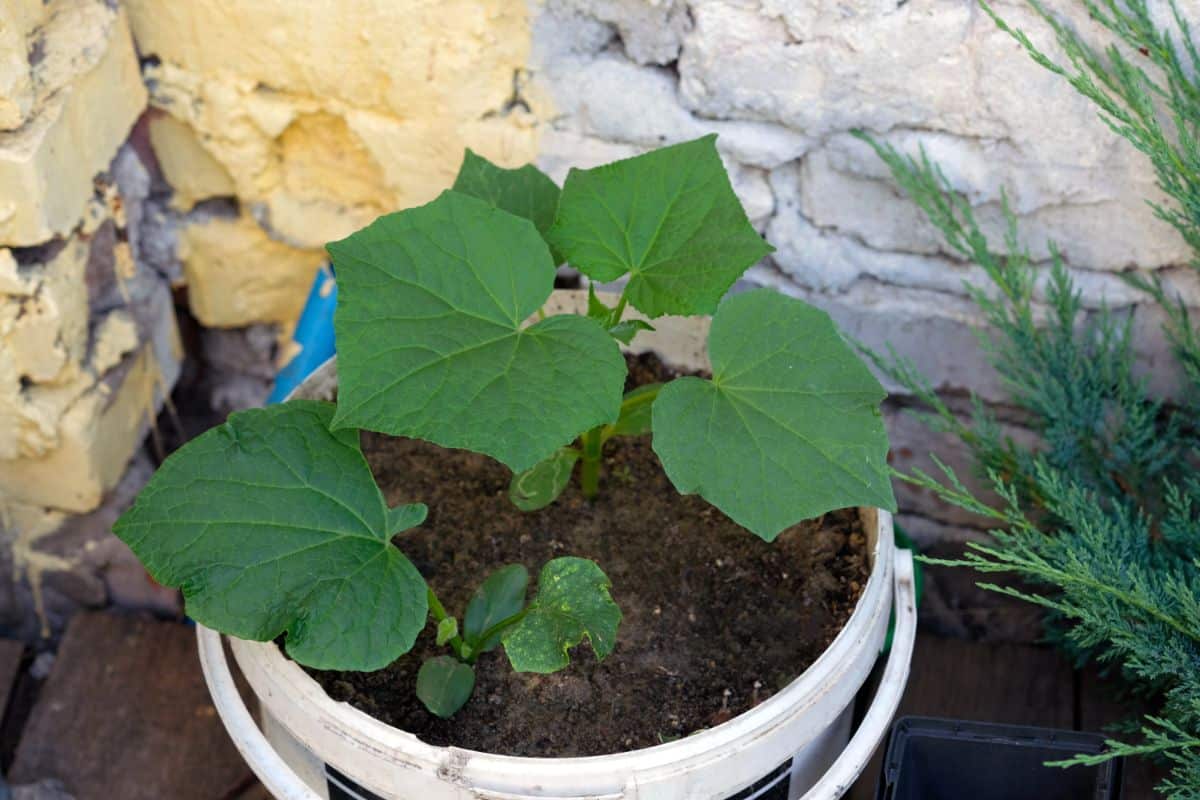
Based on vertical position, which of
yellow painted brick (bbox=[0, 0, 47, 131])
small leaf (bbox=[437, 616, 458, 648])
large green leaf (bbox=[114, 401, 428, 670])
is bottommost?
small leaf (bbox=[437, 616, 458, 648])

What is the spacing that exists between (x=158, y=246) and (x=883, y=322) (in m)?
1.03

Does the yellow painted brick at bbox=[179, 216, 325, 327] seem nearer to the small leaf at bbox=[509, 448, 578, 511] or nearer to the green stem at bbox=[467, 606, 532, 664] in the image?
the small leaf at bbox=[509, 448, 578, 511]

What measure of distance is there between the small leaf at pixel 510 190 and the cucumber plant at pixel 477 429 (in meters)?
0.12

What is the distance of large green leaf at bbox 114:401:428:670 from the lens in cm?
107

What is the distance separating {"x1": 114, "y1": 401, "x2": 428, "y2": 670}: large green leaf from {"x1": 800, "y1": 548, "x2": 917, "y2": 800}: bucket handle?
42 cm

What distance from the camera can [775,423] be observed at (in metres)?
1.15

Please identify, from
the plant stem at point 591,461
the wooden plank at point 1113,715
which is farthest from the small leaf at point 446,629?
the wooden plank at point 1113,715

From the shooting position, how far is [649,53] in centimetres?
155

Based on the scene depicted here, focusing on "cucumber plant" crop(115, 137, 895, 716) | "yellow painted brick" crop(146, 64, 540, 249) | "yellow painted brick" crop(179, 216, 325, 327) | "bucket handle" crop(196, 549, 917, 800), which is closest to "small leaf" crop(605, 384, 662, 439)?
"cucumber plant" crop(115, 137, 895, 716)

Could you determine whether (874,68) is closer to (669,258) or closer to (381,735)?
(669,258)

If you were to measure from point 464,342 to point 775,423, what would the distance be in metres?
0.30

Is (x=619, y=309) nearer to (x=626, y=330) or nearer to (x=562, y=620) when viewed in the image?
(x=626, y=330)

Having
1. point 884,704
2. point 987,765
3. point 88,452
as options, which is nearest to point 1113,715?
point 987,765

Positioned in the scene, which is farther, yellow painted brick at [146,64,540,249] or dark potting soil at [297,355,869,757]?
yellow painted brick at [146,64,540,249]
